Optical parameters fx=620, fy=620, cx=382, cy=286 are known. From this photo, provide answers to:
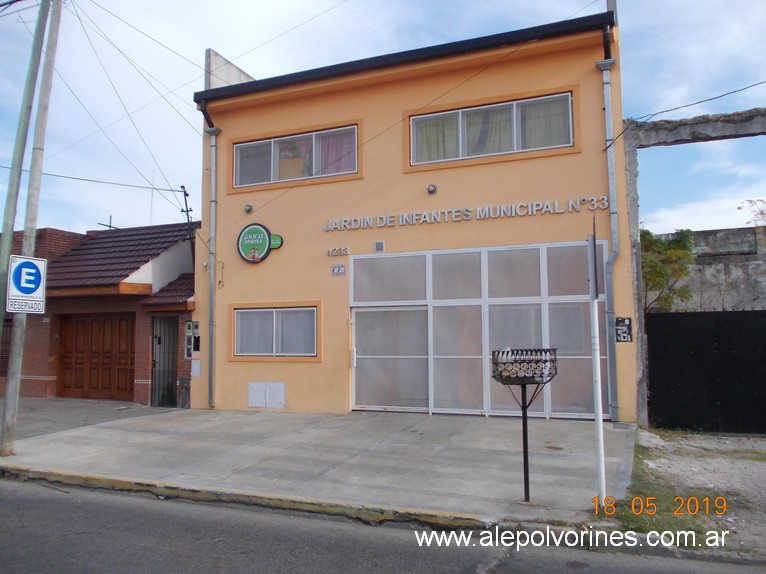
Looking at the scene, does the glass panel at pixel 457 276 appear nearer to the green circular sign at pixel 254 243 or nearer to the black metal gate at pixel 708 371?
the black metal gate at pixel 708 371

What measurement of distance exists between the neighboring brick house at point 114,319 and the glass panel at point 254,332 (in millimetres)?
1220

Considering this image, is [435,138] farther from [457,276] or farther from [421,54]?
[457,276]

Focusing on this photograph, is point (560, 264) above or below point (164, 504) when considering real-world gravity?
above

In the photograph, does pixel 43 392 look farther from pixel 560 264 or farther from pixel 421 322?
pixel 560 264

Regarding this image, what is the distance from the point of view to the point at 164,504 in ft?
23.4

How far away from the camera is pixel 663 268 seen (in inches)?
548

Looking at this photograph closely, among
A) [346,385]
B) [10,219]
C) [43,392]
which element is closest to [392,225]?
[346,385]

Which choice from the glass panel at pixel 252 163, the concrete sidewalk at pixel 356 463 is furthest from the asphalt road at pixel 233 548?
the glass panel at pixel 252 163

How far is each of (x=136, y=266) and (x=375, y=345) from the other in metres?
6.13

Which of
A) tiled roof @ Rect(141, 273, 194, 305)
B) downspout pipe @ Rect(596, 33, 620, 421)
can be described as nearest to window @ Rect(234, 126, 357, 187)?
tiled roof @ Rect(141, 273, 194, 305)

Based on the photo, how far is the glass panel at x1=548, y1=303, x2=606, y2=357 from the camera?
35.8 ft

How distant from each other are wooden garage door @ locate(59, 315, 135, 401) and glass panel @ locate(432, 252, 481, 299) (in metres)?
7.87

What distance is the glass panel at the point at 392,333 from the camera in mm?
12164

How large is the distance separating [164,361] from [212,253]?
301cm
